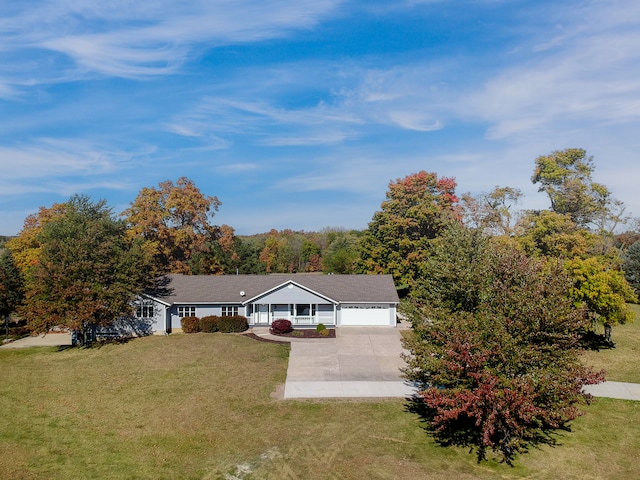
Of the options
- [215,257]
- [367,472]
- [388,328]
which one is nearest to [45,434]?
[367,472]

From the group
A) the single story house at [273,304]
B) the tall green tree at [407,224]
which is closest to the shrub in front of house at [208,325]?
the single story house at [273,304]

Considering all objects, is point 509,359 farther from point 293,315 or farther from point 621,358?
point 293,315

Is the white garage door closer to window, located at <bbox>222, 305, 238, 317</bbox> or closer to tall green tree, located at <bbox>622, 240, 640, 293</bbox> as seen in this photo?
window, located at <bbox>222, 305, 238, 317</bbox>

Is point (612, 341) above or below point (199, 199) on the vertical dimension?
below

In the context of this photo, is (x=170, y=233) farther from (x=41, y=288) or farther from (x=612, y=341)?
(x=612, y=341)

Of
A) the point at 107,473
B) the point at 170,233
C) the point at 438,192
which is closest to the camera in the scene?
the point at 107,473

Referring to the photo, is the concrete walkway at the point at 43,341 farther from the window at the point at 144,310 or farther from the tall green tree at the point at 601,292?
the tall green tree at the point at 601,292
